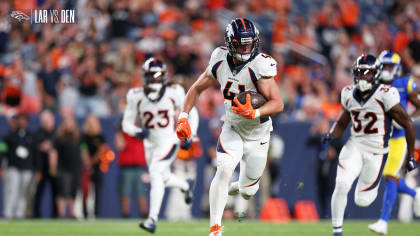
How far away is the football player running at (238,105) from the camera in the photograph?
24.8 ft

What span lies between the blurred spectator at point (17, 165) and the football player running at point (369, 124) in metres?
7.00

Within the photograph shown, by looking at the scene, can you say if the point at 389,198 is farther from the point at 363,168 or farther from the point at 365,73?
the point at 365,73

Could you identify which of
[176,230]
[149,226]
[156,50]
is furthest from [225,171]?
[156,50]

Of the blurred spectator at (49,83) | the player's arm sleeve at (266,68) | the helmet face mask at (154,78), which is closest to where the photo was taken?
the player's arm sleeve at (266,68)

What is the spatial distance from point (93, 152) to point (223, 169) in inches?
299

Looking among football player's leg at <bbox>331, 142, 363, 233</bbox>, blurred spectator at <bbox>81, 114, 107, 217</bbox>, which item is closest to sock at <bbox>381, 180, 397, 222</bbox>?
football player's leg at <bbox>331, 142, 363, 233</bbox>

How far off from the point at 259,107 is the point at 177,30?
32.0ft

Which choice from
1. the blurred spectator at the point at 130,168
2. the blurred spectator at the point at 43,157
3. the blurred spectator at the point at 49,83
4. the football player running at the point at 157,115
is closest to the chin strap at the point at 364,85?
the football player running at the point at 157,115

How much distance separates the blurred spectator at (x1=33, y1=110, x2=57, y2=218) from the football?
25.3ft

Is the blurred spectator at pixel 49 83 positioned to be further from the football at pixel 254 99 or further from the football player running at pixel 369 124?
the football at pixel 254 99

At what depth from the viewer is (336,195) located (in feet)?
28.0

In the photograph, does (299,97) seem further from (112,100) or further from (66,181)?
(66,181)

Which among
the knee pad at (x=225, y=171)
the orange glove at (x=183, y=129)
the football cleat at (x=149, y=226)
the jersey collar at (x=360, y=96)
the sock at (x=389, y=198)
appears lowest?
the football cleat at (x=149, y=226)

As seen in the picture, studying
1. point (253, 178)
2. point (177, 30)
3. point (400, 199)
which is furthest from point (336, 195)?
point (177, 30)
